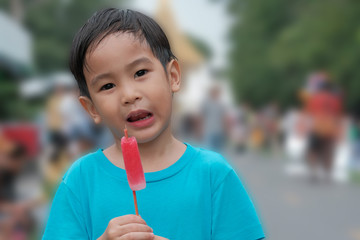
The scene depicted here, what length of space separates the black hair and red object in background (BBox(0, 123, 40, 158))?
5.20 meters

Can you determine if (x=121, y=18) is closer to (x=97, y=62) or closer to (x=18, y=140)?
(x=97, y=62)

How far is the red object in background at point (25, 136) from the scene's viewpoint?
23.6 ft

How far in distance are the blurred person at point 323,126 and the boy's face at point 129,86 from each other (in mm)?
8542

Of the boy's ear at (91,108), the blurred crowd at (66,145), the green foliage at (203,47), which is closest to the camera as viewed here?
the boy's ear at (91,108)

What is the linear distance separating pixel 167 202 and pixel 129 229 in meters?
0.18

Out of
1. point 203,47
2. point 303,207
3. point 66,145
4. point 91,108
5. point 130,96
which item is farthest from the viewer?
point 203,47

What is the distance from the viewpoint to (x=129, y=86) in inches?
69.2

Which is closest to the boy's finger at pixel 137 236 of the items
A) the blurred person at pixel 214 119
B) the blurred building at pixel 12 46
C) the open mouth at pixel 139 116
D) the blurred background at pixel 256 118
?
the open mouth at pixel 139 116

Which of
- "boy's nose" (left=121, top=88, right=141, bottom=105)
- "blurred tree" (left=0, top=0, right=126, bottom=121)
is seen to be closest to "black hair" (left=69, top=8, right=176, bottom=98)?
"boy's nose" (left=121, top=88, right=141, bottom=105)

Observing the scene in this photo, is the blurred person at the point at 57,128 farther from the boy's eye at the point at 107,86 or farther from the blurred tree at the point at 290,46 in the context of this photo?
the boy's eye at the point at 107,86

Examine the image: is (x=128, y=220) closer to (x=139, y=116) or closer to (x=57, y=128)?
(x=139, y=116)

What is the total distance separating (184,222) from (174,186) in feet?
0.34

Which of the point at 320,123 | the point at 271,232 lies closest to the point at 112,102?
the point at 271,232

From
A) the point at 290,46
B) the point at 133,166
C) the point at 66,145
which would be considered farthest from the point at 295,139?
the point at 133,166
